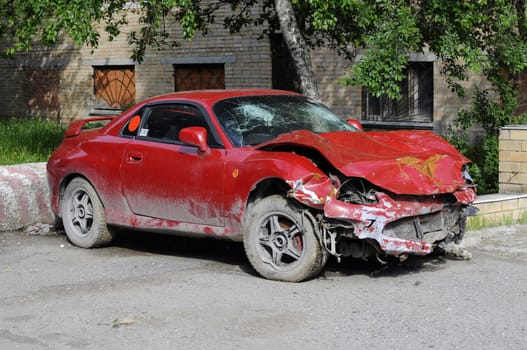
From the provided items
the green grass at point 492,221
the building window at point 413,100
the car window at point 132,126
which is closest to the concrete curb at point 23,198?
the car window at point 132,126

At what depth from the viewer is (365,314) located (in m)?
6.48

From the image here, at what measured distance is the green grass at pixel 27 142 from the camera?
13648 millimetres

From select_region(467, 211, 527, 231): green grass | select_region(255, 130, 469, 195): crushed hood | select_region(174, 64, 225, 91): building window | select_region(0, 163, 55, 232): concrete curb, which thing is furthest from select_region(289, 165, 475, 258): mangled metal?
select_region(174, 64, 225, 91): building window

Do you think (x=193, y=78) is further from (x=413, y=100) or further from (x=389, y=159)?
(x=389, y=159)

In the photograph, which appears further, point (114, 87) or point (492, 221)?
point (114, 87)

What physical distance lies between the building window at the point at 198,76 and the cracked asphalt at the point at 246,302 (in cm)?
1179

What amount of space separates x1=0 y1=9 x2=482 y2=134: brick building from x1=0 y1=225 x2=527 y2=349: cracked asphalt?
8414 mm

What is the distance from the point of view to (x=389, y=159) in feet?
24.9

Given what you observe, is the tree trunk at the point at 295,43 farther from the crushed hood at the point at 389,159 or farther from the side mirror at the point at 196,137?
the side mirror at the point at 196,137

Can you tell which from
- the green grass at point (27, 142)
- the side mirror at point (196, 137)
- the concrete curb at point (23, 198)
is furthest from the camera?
the green grass at point (27, 142)

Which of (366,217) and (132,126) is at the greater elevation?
(132,126)

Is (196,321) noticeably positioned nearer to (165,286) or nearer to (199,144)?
(165,286)

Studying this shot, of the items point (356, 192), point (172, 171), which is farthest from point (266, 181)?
point (172, 171)

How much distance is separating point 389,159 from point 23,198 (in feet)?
15.6
